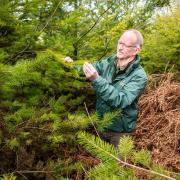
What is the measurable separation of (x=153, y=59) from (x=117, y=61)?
2.10 m

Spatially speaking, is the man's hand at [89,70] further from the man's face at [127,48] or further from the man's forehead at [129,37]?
the man's forehead at [129,37]

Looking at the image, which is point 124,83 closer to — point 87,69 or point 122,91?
point 122,91

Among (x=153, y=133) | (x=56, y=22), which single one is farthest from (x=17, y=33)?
(x=153, y=133)

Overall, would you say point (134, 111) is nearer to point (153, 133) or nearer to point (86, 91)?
point (86, 91)

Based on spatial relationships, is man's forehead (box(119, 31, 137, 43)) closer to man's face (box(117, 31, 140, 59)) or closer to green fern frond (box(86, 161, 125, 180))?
man's face (box(117, 31, 140, 59))

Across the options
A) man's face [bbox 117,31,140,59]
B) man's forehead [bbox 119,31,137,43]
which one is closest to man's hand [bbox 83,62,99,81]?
man's face [bbox 117,31,140,59]

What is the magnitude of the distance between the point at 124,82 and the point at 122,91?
10cm

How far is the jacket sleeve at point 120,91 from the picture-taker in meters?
3.29

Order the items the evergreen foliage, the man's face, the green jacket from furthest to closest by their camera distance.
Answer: the man's face, the green jacket, the evergreen foliage

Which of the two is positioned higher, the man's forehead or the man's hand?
the man's forehead

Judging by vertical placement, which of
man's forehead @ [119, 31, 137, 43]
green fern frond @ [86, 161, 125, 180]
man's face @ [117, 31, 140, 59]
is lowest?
green fern frond @ [86, 161, 125, 180]

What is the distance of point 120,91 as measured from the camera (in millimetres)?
3494

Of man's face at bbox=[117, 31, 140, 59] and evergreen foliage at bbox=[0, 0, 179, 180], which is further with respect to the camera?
man's face at bbox=[117, 31, 140, 59]

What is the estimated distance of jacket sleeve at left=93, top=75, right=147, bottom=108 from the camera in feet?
10.8
